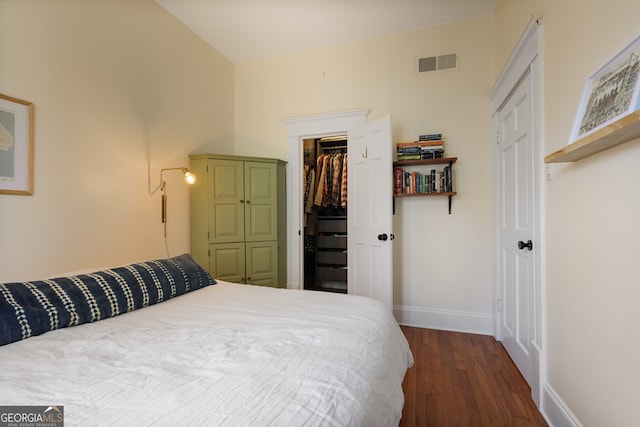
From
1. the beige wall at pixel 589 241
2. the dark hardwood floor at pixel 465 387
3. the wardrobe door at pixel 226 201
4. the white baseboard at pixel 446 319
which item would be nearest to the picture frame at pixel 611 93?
the beige wall at pixel 589 241

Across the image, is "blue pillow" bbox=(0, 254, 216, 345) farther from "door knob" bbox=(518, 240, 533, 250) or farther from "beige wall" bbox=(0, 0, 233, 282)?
"door knob" bbox=(518, 240, 533, 250)

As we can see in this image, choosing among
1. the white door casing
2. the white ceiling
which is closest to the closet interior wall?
the white ceiling

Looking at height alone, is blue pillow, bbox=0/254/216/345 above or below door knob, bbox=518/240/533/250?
below

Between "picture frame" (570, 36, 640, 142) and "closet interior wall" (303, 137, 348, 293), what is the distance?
280 cm

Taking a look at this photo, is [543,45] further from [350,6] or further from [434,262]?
[434,262]

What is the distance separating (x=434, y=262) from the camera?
2.89m

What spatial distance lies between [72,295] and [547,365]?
2.46m

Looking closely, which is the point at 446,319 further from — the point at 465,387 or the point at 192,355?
the point at 192,355

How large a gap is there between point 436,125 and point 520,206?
1.18m

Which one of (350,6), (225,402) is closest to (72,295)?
(225,402)

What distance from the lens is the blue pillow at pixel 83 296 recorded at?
1.19 metres

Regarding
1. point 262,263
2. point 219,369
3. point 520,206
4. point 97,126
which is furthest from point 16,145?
point 520,206

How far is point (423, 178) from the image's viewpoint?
281cm

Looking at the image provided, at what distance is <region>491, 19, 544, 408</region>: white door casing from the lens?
172 centimetres
